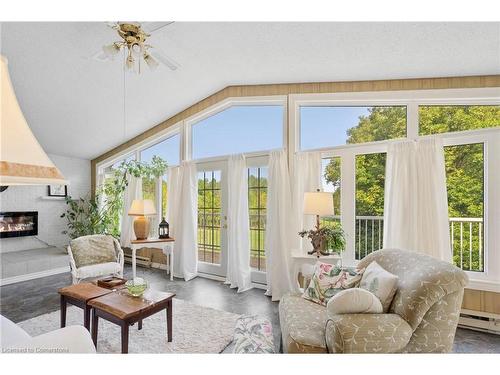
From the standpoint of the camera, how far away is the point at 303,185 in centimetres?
362

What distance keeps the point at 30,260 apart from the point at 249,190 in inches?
150

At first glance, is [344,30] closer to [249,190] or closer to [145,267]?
[249,190]

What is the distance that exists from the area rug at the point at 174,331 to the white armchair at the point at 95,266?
45 centimetres

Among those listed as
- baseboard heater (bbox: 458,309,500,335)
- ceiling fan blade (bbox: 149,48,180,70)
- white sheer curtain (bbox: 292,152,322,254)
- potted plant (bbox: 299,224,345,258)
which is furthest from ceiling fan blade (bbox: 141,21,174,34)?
baseboard heater (bbox: 458,309,500,335)

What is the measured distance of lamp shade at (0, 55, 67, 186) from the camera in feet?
1.71

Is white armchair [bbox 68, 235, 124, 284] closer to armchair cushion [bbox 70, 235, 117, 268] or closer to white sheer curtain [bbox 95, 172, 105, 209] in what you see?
armchair cushion [bbox 70, 235, 117, 268]

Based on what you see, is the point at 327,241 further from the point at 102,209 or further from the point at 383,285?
the point at 102,209

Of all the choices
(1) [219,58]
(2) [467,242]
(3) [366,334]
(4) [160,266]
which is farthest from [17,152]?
(4) [160,266]

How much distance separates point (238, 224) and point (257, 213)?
1.12 ft

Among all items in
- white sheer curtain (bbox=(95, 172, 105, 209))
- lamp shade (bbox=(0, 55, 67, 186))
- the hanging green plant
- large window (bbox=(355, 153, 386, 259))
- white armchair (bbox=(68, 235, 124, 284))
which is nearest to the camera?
lamp shade (bbox=(0, 55, 67, 186))

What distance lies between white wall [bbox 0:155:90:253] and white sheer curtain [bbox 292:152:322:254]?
429cm

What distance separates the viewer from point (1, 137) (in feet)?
1.75

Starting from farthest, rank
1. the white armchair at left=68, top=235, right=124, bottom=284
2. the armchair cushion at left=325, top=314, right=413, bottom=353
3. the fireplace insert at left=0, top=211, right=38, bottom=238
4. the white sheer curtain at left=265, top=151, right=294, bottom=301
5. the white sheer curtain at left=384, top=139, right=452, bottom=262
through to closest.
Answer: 1. the fireplace insert at left=0, top=211, right=38, bottom=238
2. the white sheer curtain at left=265, top=151, right=294, bottom=301
3. the white armchair at left=68, top=235, right=124, bottom=284
4. the white sheer curtain at left=384, top=139, right=452, bottom=262
5. the armchair cushion at left=325, top=314, right=413, bottom=353
